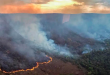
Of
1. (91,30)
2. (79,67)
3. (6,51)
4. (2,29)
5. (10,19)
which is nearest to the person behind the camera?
(79,67)

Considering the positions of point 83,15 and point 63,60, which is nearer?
point 63,60

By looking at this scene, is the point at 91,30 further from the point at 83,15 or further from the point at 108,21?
the point at 108,21

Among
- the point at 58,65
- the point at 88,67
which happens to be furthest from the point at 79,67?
the point at 58,65

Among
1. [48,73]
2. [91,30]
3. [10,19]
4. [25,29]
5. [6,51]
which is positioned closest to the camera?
[48,73]

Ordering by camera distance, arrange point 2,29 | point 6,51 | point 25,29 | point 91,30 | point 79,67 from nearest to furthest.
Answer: point 79,67 < point 6,51 < point 2,29 < point 25,29 < point 91,30

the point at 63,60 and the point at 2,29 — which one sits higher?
the point at 2,29

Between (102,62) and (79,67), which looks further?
(102,62)

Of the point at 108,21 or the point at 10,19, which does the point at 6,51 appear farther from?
the point at 108,21

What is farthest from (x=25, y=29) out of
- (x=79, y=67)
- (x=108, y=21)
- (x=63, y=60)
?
(x=108, y=21)

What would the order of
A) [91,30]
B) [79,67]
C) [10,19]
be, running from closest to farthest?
[79,67], [10,19], [91,30]

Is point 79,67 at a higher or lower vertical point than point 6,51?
lower
